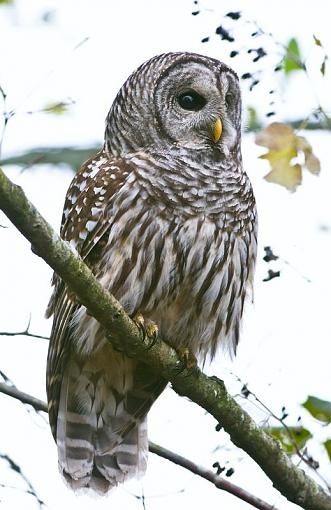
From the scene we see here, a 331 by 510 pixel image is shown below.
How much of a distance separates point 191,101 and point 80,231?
Answer: 1.17m

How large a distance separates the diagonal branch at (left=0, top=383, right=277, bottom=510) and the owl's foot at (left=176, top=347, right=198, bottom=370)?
42 centimetres

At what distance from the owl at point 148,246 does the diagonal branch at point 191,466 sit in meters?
0.45

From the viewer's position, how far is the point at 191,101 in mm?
5828

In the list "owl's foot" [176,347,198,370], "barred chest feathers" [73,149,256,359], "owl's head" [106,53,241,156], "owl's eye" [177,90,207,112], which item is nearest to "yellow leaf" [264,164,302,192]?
"barred chest feathers" [73,149,256,359]

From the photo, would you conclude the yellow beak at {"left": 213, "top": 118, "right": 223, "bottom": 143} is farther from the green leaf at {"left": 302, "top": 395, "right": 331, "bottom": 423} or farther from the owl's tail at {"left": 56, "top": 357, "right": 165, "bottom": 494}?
the green leaf at {"left": 302, "top": 395, "right": 331, "bottom": 423}

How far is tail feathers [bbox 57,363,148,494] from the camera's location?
5465 mm

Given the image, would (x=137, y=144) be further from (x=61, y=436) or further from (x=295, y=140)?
(x=61, y=436)

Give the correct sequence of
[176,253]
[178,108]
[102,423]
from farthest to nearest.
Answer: [178,108] < [102,423] < [176,253]

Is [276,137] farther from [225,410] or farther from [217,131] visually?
[225,410]

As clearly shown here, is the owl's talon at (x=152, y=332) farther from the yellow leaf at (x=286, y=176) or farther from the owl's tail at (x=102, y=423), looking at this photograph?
the yellow leaf at (x=286, y=176)

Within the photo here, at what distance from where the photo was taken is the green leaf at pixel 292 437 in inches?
189

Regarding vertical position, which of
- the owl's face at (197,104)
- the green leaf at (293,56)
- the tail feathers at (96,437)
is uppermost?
the owl's face at (197,104)

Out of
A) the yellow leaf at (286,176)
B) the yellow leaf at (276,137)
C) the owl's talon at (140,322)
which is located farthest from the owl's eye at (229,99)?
the owl's talon at (140,322)

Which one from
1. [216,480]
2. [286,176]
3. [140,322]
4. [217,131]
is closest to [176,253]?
[140,322]
